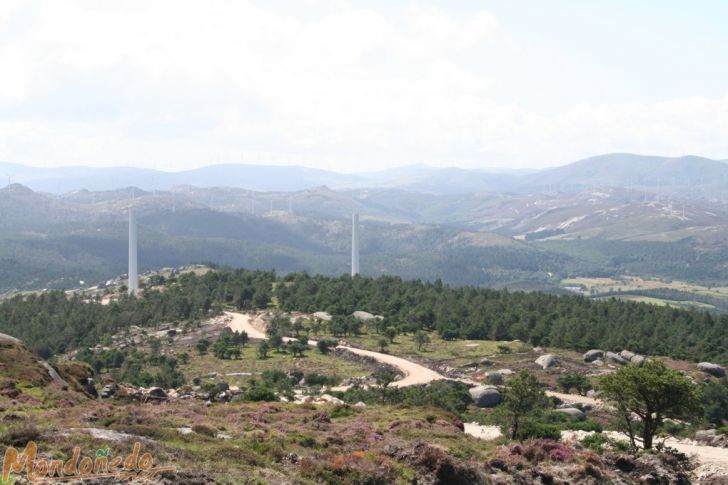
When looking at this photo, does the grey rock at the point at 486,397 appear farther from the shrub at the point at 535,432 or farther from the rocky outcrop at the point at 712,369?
the rocky outcrop at the point at 712,369

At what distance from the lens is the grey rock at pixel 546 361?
9564 centimetres

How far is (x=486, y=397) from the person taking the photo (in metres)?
76.0

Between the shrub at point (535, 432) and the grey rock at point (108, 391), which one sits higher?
the grey rock at point (108, 391)

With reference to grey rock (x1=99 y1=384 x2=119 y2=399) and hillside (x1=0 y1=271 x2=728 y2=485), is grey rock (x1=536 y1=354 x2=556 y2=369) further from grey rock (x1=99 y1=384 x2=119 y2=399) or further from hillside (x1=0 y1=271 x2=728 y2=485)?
grey rock (x1=99 y1=384 x2=119 y2=399)

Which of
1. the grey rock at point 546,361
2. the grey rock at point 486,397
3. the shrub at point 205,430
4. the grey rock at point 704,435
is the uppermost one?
the shrub at point 205,430

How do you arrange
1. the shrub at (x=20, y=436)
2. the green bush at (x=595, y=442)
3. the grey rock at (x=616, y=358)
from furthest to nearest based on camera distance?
1. the grey rock at (x=616, y=358)
2. the green bush at (x=595, y=442)
3. the shrub at (x=20, y=436)

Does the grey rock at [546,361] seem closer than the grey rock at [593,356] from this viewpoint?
Yes

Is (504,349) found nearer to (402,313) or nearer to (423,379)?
(423,379)

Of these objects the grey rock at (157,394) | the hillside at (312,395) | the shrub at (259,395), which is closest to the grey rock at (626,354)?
the hillside at (312,395)

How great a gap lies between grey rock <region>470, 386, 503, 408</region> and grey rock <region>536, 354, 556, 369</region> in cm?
2051

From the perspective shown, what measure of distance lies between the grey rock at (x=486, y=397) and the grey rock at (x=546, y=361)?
20512 millimetres

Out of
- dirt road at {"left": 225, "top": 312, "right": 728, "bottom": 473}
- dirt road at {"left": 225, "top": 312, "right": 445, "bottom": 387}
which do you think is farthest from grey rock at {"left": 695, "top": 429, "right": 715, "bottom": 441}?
dirt road at {"left": 225, "top": 312, "right": 445, "bottom": 387}

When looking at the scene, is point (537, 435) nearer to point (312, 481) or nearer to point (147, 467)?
point (312, 481)

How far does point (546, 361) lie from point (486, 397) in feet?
76.0
